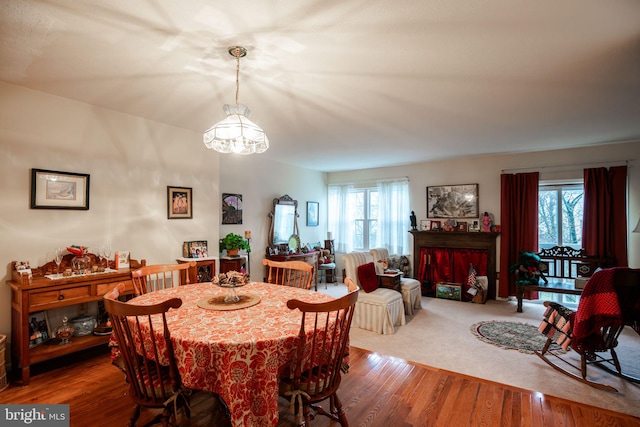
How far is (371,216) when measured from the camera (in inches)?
272

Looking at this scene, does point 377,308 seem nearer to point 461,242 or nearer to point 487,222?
point 461,242

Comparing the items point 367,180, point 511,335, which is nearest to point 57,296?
point 511,335

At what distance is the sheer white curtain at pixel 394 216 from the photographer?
6.36 m

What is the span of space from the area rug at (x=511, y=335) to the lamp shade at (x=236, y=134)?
3.32m

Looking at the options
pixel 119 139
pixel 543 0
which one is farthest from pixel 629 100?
pixel 119 139

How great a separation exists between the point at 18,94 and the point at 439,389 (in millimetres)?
4322

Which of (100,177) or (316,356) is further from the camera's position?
(100,177)

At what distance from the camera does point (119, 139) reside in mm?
3312

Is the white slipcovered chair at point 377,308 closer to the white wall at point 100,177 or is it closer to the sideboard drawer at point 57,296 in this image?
the white wall at point 100,177

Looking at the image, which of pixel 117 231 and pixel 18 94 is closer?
pixel 18 94

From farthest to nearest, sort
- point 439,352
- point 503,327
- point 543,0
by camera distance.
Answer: point 503,327 → point 439,352 → point 543,0

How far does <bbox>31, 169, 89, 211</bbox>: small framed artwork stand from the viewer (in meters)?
2.77

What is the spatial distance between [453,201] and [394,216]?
3.90 feet

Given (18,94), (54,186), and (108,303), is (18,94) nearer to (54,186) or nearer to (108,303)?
(54,186)
